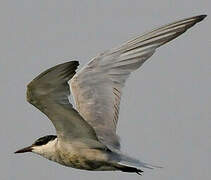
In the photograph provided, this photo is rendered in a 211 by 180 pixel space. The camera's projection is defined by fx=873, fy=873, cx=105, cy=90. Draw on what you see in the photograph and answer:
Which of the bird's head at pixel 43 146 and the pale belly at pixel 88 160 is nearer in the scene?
the pale belly at pixel 88 160

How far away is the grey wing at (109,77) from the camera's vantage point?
12906 mm

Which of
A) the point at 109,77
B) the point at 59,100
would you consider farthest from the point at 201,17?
the point at 59,100

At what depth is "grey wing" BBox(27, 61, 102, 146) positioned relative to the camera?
34.6 ft

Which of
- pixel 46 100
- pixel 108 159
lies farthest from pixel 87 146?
pixel 46 100

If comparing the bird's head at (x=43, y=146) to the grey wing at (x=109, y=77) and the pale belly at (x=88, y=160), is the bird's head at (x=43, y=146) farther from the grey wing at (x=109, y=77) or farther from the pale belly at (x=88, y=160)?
the grey wing at (x=109, y=77)

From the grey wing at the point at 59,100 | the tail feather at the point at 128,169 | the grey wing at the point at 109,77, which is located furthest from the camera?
the grey wing at the point at 109,77

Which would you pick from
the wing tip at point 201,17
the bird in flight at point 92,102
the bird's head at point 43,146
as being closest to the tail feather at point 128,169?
the bird in flight at point 92,102

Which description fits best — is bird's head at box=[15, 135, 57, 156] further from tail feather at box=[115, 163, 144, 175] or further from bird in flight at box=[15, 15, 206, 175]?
tail feather at box=[115, 163, 144, 175]

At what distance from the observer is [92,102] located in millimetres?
13367

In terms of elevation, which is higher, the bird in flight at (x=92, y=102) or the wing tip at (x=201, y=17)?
the wing tip at (x=201, y=17)

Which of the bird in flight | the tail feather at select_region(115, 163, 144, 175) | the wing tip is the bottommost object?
the tail feather at select_region(115, 163, 144, 175)

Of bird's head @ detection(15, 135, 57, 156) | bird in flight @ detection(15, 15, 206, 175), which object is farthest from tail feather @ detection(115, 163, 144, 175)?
bird's head @ detection(15, 135, 57, 156)

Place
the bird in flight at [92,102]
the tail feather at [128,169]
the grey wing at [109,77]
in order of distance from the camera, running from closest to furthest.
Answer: the bird in flight at [92,102], the tail feather at [128,169], the grey wing at [109,77]

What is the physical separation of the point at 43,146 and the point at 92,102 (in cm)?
123
